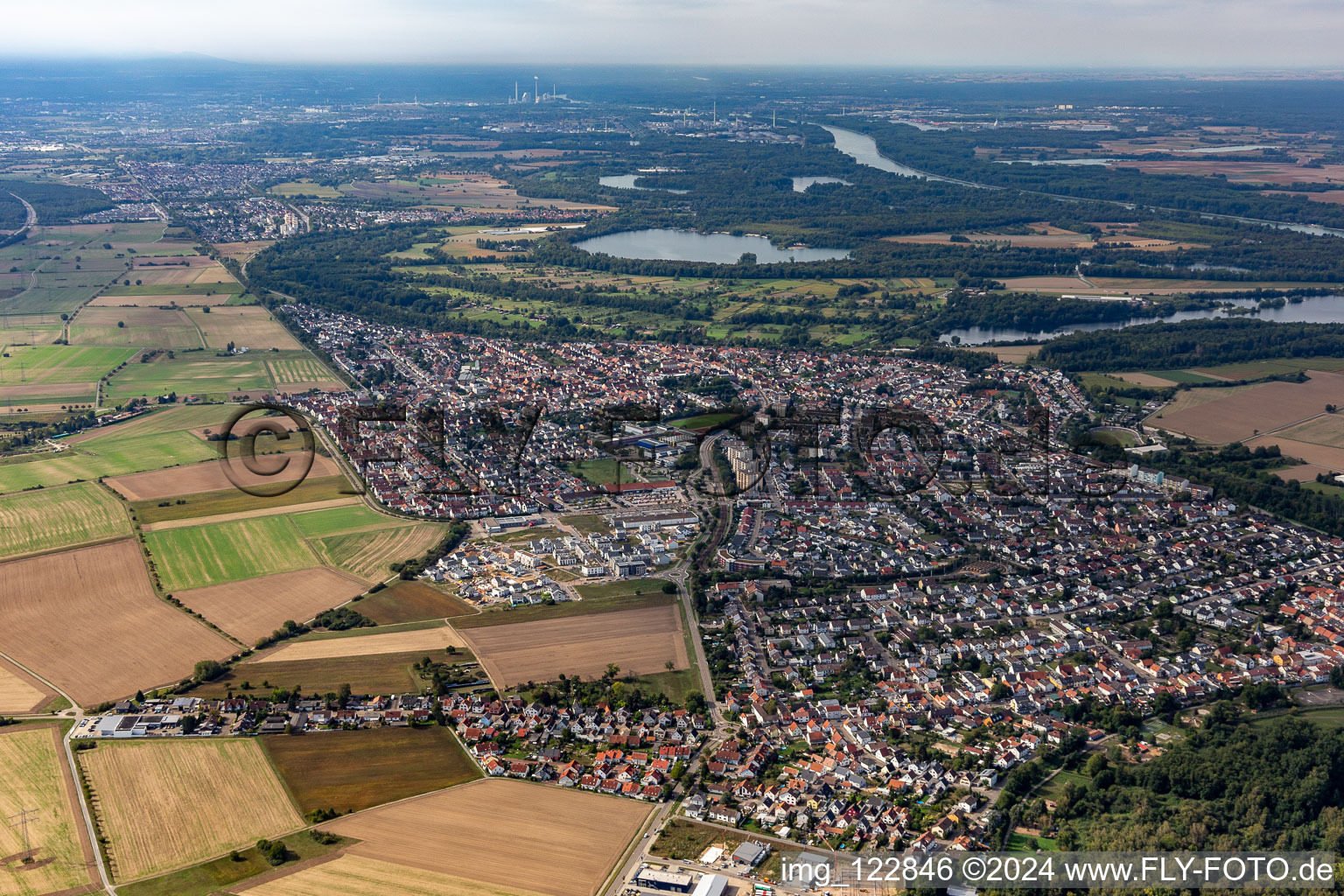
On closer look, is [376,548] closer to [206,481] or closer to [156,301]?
[206,481]

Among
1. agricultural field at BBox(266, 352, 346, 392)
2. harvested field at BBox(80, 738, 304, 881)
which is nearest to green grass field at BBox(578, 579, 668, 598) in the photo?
harvested field at BBox(80, 738, 304, 881)

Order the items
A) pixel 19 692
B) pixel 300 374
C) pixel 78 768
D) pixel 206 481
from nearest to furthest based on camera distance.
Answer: pixel 78 768, pixel 19 692, pixel 206 481, pixel 300 374

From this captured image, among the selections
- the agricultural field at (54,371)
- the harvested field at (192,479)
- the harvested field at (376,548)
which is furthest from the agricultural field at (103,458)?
the harvested field at (376,548)

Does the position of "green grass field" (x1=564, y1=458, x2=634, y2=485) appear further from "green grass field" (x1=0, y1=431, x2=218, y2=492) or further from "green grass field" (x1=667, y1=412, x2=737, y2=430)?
"green grass field" (x1=0, y1=431, x2=218, y2=492)

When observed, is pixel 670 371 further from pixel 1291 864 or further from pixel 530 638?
pixel 1291 864

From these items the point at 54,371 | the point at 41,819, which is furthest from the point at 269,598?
the point at 54,371
